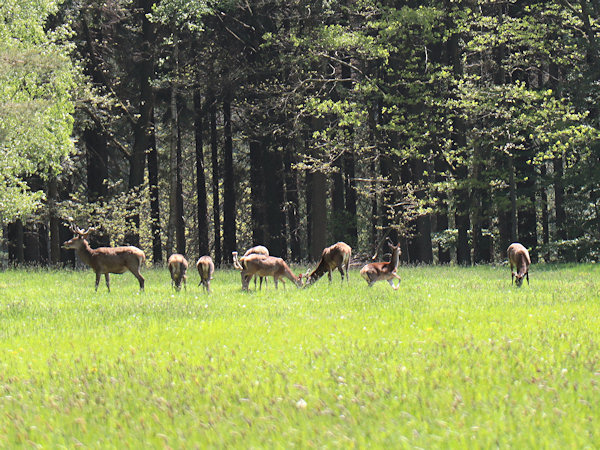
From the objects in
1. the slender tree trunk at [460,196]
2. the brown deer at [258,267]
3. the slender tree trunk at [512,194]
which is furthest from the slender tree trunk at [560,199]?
the brown deer at [258,267]

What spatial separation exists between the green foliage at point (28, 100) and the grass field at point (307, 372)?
9.27 m

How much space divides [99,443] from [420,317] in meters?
7.61

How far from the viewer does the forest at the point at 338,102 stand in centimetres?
3150

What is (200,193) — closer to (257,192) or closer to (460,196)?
(257,192)

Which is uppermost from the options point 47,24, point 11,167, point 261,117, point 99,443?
point 47,24

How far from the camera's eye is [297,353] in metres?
10.4

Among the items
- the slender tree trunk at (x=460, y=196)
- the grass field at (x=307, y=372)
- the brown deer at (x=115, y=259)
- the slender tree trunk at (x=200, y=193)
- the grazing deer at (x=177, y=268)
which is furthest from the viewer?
the slender tree trunk at (x=200, y=193)

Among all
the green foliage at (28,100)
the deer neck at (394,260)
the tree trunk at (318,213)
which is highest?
the green foliage at (28,100)

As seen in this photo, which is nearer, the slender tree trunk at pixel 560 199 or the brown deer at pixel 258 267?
the brown deer at pixel 258 267

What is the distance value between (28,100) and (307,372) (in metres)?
20.3

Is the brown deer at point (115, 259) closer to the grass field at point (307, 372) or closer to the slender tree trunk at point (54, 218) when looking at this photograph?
the grass field at point (307, 372)

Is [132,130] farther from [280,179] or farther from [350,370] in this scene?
[350,370]

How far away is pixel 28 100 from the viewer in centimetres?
2680

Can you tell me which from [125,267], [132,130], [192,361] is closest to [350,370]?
[192,361]
